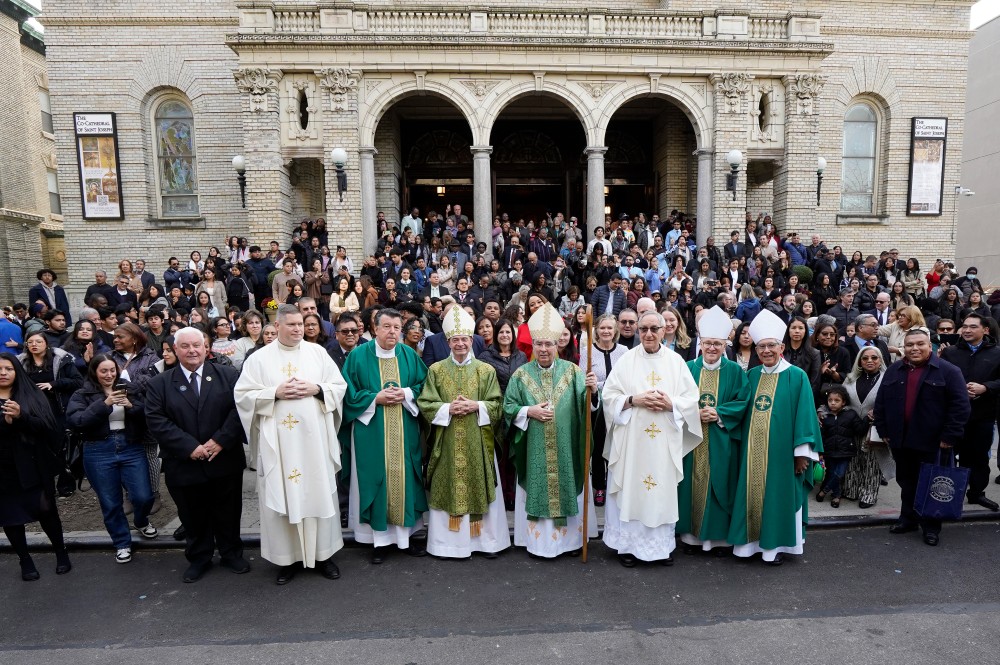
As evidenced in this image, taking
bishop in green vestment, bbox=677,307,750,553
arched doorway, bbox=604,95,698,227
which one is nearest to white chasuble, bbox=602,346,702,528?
bishop in green vestment, bbox=677,307,750,553

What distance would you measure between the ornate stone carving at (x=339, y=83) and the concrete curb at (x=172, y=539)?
36.7ft

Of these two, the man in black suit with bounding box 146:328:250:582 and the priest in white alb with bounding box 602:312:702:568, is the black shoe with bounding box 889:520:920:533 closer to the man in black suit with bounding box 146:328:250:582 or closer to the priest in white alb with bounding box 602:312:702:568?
the priest in white alb with bounding box 602:312:702:568

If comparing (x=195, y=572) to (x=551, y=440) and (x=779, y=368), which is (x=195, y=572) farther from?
(x=779, y=368)

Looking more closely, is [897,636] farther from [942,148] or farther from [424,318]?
[942,148]

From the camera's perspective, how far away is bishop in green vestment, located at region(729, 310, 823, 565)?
15.6 ft

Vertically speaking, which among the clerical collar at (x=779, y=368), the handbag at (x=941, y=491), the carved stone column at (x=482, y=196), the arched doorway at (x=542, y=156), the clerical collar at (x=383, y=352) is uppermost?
the arched doorway at (x=542, y=156)

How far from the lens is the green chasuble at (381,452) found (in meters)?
5.02

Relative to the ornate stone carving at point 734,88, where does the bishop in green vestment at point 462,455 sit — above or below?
below

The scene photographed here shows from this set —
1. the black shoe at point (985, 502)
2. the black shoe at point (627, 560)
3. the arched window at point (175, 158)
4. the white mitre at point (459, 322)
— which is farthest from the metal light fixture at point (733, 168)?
the arched window at point (175, 158)

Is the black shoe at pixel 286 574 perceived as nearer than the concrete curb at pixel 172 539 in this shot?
Yes

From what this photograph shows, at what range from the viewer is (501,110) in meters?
15.4

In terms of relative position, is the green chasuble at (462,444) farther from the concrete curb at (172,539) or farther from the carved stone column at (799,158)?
the carved stone column at (799,158)

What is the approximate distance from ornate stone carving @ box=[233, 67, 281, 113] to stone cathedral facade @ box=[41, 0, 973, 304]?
5 cm

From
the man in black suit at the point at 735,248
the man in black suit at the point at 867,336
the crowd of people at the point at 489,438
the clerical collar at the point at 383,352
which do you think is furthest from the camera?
the man in black suit at the point at 735,248
